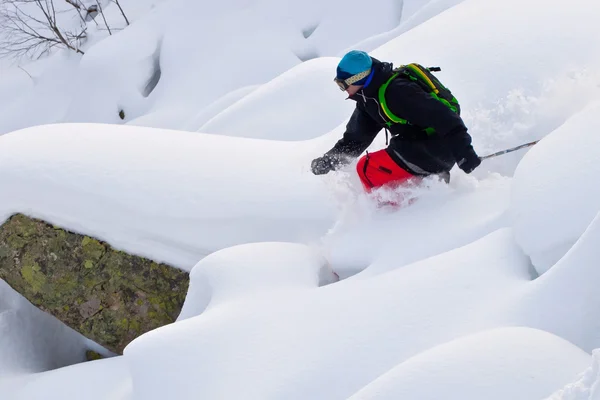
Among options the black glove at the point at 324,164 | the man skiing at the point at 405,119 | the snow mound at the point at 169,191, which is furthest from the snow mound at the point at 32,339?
the man skiing at the point at 405,119

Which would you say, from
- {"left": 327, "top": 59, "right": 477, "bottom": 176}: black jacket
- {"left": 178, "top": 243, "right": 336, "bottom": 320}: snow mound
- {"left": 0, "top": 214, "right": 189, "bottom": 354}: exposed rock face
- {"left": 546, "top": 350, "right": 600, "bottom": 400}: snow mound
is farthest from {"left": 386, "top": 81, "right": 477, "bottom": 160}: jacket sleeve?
{"left": 0, "top": 214, "right": 189, "bottom": 354}: exposed rock face

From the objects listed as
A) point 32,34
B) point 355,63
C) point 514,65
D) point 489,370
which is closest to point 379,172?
point 355,63

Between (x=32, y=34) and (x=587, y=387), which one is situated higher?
(x=587, y=387)

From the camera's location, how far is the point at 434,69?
128 inches

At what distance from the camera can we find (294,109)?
456 cm

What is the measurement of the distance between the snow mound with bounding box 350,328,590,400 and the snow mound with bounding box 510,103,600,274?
49cm

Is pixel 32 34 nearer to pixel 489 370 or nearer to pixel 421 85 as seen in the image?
pixel 421 85

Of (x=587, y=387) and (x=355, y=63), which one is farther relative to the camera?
(x=355, y=63)

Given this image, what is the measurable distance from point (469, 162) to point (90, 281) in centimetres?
248

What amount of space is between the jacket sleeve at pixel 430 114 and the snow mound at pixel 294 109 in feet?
4.25

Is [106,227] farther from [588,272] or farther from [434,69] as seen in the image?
[588,272]

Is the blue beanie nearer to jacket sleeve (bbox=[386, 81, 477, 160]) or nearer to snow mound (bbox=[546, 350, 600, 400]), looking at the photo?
jacket sleeve (bbox=[386, 81, 477, 160])

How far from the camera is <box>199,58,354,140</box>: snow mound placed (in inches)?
173

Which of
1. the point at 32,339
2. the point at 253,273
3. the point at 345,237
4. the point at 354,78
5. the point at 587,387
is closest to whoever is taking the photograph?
the point at 587,387
